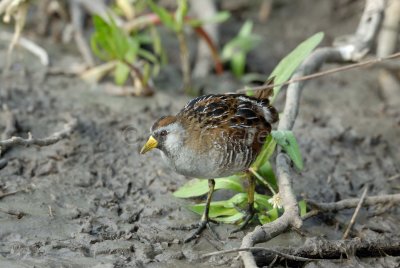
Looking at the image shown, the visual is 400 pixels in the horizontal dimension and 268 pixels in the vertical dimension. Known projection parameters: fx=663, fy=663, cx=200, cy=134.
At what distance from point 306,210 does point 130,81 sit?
8.49ft

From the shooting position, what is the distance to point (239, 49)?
6.77 meters

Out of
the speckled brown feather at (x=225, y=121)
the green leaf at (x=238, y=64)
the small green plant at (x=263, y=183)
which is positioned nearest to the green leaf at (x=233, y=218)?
the small green plant at (x=263, y=183)

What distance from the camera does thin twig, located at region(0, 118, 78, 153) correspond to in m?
4.33

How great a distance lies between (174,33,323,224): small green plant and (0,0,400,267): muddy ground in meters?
0.11

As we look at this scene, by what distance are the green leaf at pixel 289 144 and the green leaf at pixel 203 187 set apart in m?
0.41

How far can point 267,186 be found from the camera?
456 cm

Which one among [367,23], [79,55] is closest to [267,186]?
[367,23]

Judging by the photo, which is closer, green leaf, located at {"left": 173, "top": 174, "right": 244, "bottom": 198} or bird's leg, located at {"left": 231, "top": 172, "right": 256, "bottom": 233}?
bird's leg, located at {"left": 231, "top": 172, "right": 256, "bottom": 233}

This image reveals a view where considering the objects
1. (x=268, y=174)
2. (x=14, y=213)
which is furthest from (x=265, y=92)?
(x=14, y=213)

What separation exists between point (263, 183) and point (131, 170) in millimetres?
990

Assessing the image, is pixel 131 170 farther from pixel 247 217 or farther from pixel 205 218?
pixel 247 217

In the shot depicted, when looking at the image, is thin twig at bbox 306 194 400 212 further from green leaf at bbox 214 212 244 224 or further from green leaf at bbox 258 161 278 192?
green leaf at bbox 214 212 244 224

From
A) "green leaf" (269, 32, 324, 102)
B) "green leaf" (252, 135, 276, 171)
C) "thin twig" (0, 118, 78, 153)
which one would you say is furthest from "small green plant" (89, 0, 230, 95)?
"green leaf" (252, 135, 276, 171)

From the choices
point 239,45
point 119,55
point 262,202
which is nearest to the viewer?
point 262,202
